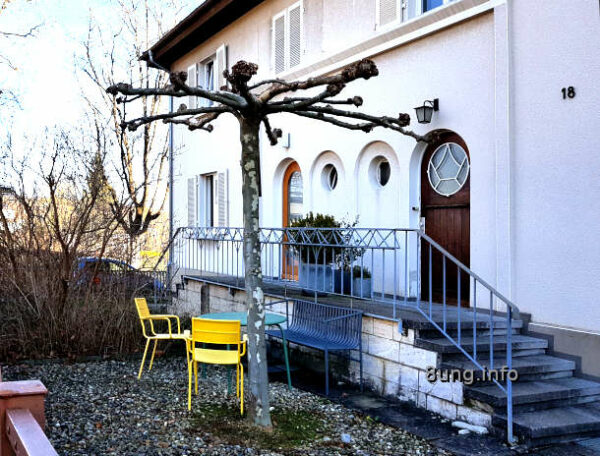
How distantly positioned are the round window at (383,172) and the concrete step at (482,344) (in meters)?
3.37

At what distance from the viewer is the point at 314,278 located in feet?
27.3

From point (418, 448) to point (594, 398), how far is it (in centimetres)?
200

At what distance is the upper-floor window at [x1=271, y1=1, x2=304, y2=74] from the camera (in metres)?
10.9

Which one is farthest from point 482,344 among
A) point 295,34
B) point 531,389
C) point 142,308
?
point 295,34

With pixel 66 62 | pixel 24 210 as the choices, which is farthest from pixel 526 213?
pixel 66 62

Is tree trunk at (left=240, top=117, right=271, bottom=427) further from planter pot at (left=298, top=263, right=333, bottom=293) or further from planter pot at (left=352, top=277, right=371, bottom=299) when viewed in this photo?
planter pot at (left=352, top=277, right=371, bottom=299)

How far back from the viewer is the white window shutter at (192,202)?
48.4ft

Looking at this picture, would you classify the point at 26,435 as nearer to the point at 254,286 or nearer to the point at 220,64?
the point at 254,286

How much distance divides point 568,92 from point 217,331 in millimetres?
4271

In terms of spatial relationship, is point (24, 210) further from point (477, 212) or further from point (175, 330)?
point (477, 212)

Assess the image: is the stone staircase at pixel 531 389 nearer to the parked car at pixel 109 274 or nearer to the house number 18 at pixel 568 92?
the house number 18 at pixel 568 92

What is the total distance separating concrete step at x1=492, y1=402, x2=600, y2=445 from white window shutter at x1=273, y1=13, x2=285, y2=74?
803 cm

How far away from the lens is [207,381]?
6.94m

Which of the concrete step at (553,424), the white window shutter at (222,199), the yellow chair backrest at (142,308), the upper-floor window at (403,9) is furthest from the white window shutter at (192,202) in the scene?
the concrete step at (553,424)
